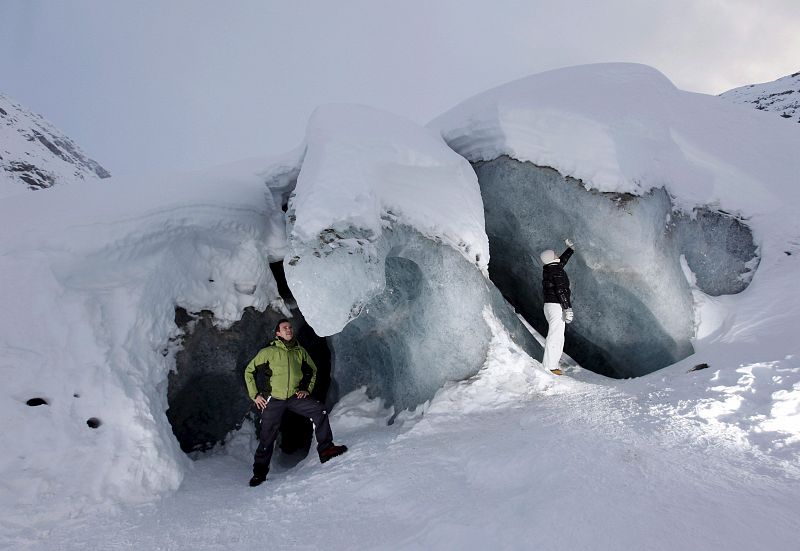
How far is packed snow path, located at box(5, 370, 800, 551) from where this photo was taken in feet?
10.9

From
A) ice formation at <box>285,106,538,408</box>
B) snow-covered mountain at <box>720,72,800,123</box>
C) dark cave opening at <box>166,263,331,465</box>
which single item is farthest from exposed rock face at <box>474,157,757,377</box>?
snow-covered mountain at <box>720,72,800,123</box>

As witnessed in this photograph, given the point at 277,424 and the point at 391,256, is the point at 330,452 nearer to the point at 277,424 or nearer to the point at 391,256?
the point at 277,424

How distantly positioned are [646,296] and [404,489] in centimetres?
557

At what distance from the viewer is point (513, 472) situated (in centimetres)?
438

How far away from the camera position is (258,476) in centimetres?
587

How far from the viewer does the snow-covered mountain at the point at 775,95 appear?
2695 cm

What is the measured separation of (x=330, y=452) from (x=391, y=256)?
10.2 ft

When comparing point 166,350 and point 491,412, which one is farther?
point 166,350

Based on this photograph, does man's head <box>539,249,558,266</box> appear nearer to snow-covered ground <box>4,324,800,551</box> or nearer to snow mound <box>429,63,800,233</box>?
snow mound <box>429,63,800,233</box>

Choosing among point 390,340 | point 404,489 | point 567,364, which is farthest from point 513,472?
point 567,364

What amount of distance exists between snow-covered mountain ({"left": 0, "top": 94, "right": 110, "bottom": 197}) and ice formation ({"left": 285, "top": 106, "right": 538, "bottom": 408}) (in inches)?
1301

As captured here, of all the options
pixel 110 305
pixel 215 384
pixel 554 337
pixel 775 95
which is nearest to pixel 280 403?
pixel 215 384

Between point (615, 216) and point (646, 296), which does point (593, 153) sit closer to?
point (615, 216)

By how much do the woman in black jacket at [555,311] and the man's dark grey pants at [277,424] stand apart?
12.1ft
